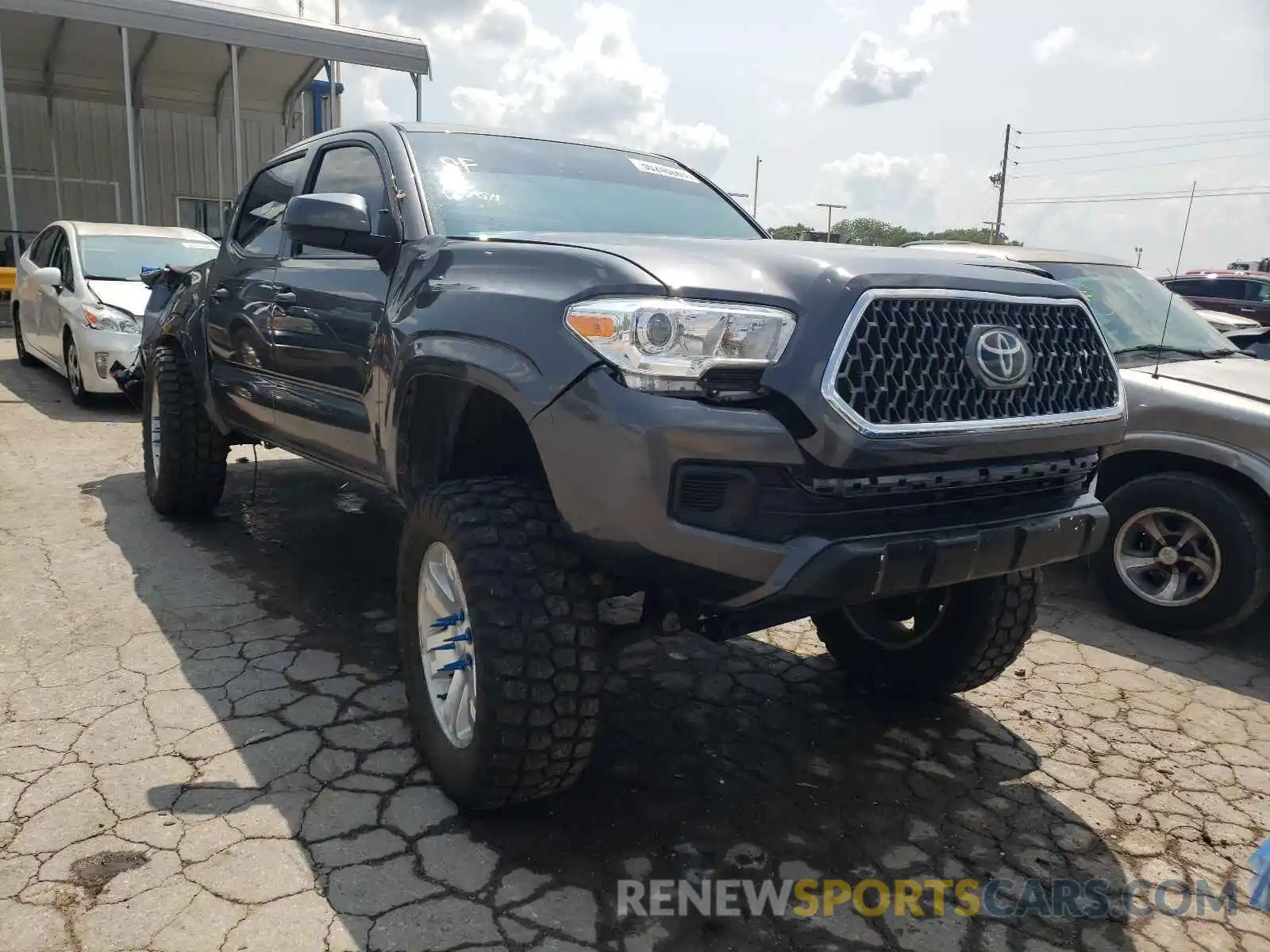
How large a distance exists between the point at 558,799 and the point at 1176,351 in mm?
4003

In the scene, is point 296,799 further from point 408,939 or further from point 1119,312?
point 1119,312

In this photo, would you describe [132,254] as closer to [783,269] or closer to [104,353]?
[104,353]

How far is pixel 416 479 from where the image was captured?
3029mm

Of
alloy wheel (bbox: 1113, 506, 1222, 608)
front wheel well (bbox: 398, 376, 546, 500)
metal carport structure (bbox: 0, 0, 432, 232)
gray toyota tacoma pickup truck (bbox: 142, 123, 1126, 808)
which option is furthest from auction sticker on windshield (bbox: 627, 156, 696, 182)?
metal carport structure (bbox: 0, 0, 432, 232)

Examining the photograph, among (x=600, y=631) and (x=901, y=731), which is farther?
(x=901, y=731)

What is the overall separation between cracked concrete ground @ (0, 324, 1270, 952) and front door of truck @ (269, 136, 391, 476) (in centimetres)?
81

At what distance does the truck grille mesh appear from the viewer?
2.19 m

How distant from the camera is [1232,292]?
51.4ft

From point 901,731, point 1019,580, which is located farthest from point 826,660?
point 1019,580

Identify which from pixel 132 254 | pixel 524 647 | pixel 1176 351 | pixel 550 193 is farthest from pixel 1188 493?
pixel 132 254

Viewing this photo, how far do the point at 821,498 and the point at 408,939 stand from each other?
1.34 metres

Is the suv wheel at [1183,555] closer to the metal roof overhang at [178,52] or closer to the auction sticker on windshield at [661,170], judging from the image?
the auction sticker on windshield at [661,170]

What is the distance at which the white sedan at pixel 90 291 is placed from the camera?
7.88 meters

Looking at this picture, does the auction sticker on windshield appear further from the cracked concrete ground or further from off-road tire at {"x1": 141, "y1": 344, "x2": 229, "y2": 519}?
off-road tire at {"x1": 141, "y1": 344, "x2": 229, "y2": 519}
